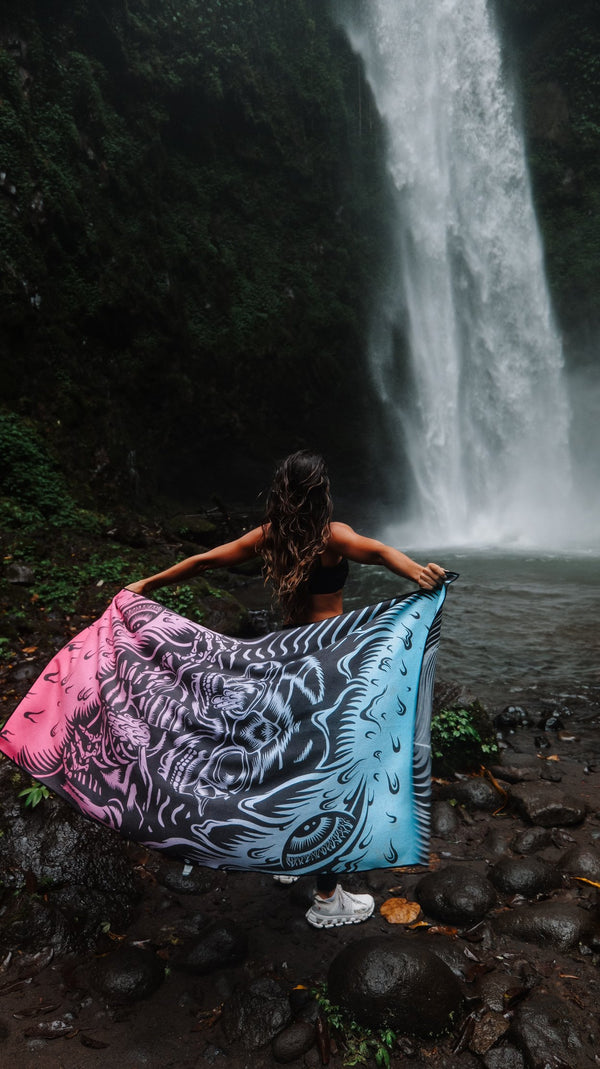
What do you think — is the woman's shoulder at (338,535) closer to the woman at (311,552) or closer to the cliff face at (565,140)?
the woman at (311,552)

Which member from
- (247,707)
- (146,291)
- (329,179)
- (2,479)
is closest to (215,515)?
(146,291)

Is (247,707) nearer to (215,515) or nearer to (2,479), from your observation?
(2,479)

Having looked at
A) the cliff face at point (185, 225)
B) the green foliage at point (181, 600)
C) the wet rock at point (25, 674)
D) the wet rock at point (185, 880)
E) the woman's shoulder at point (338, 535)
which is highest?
the cliff face at point (185, 225)

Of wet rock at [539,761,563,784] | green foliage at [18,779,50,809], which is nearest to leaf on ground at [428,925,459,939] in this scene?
wet rock at [539,761,563,784]

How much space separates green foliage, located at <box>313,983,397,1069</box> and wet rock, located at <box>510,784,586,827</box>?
1797 millimetres

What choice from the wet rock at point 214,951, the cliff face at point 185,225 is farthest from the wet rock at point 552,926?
the cliff face at point 185,225

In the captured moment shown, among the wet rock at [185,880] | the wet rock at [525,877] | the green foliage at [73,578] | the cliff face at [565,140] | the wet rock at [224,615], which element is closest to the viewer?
the wet rock at [525,877]

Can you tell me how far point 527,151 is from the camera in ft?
75.2

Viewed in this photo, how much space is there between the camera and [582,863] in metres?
3.00

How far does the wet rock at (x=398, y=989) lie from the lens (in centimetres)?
211

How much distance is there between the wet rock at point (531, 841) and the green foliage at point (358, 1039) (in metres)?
1.49

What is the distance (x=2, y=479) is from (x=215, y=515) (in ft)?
24.3

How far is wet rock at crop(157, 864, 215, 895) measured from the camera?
300cm

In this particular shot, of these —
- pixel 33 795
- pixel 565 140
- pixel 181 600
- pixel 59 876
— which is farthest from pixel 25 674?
pixel 565 140
